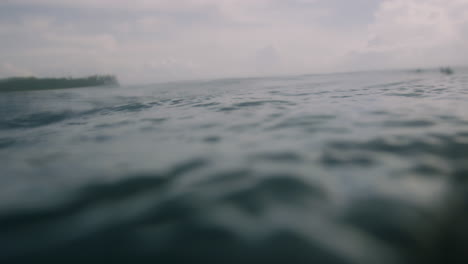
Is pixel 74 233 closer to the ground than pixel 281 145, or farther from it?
closer to the ground

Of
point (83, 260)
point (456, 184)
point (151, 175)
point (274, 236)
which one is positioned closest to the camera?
point (83, 260)

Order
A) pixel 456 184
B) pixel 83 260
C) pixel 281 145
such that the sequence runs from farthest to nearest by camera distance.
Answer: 1. pixel 281 145
2. pixel 456 184
3. pixel 83 260

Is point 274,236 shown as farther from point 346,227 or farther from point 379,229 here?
point 379,229

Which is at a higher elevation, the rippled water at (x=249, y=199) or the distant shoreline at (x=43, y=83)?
the distant shoreline at (x=43, y=83)

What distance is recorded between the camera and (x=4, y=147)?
17.4 ft

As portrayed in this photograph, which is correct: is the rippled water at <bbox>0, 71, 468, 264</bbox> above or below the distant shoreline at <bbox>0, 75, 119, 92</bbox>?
below

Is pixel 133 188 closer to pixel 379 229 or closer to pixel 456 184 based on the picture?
pixel 379 229

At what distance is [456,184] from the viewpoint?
2340mm

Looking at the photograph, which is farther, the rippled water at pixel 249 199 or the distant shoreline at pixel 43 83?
the distant shoreline at pixel 43 83

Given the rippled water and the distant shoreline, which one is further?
the distant shoreline

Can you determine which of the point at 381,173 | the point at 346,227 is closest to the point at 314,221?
the point at 346,227

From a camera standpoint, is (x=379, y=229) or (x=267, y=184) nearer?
(x=379, y=229)

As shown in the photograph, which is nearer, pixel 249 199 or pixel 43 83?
pixel 249 199

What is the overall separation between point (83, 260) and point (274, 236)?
4.64 ft
